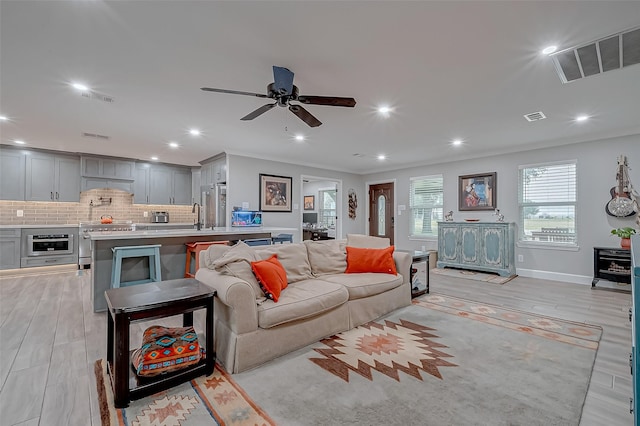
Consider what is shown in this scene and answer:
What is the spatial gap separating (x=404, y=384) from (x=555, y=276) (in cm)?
474

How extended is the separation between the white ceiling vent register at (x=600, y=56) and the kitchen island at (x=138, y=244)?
412 centimetres

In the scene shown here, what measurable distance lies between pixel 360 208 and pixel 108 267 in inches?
245

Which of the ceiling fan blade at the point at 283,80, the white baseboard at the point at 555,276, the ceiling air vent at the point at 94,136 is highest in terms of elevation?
the ceiling air vent at the point at 94,136

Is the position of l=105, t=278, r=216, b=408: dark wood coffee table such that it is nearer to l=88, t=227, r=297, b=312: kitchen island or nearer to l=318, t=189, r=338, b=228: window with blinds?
l=88, t=227, r=297, b=312: kitchen island

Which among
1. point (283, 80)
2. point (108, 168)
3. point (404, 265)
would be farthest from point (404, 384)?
point (108, 168)

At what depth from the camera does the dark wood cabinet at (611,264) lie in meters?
4.26

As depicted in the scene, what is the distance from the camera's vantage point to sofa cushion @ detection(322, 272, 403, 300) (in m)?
2.94

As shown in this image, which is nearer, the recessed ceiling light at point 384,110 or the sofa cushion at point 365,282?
the sofa cushion at point 365,282

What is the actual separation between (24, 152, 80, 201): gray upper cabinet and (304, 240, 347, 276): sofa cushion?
20.0 feet

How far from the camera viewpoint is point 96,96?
10.5ft

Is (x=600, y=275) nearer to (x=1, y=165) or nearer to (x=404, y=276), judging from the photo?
(x=404, y=276)

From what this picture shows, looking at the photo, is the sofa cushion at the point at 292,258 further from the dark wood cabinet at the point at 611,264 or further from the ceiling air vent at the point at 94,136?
the dark wood cabinet at the point at 611,264

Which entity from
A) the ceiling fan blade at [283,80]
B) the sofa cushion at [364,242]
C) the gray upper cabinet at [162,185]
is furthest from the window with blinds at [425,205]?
the gray upper cabinet at [162,185]

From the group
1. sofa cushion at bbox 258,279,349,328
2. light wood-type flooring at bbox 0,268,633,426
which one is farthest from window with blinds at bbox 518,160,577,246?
sofa cushion at bbox 258,279,349,328
